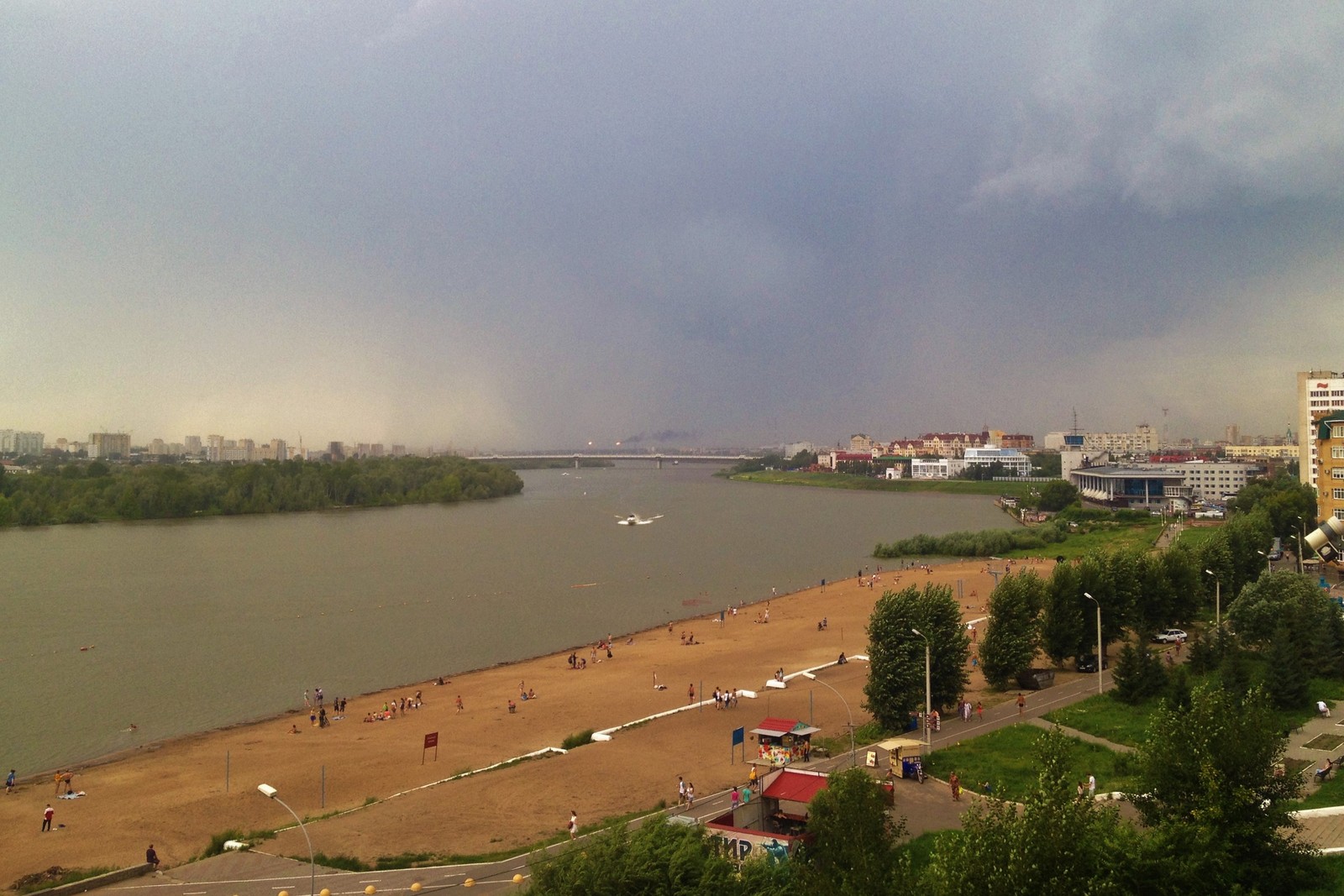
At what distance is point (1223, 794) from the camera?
349 inches

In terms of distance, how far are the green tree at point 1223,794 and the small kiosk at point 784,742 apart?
21.7 ft

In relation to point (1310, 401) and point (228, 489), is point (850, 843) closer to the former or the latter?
point (1310, 401)

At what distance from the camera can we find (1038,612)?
23.4m

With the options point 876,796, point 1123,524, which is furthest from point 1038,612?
point 1123,524

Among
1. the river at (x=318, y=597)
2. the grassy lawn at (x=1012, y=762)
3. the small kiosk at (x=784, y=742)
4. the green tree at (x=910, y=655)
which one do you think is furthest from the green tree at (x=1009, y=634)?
the river at (x=318, y=597)

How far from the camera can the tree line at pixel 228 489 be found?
254 feet

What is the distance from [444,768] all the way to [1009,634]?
13021 mm

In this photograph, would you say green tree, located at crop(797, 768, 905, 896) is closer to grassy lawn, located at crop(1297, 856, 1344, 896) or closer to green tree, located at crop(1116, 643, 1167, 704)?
grassy lawn, located at crop(1297, 856, 1344, 896)

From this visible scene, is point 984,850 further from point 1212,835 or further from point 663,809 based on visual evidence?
point 663,809

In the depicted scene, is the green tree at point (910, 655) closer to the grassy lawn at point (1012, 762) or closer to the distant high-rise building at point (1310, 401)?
the grassy lawn at point (1012, 762)

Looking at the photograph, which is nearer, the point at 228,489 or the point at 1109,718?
the point at 1109,718

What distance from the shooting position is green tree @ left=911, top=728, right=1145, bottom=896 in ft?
22.8

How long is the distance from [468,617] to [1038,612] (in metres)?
21.8

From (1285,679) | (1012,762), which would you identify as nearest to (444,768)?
(1012,762)
